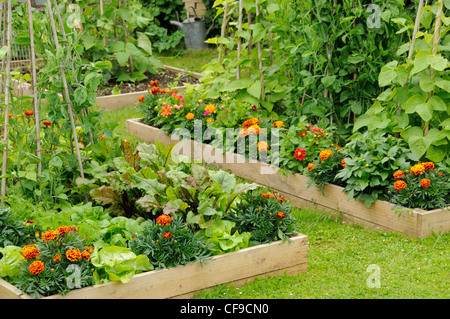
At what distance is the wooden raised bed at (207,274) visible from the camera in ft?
9.12

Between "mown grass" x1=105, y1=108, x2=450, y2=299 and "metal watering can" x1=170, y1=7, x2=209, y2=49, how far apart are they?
6.41 m

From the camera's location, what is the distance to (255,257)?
3.18m

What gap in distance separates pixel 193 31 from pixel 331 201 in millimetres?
6407

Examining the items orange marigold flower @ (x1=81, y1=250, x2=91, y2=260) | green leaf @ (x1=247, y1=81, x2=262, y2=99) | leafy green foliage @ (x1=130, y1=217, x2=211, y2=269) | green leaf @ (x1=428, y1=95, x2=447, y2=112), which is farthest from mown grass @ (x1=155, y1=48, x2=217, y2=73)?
orange marigold flower @ (x1=81, y1=250, x2=91, y2=260)

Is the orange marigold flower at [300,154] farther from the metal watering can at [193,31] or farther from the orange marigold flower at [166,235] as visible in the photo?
the metal watering can at [193,31]

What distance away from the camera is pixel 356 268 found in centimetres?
339

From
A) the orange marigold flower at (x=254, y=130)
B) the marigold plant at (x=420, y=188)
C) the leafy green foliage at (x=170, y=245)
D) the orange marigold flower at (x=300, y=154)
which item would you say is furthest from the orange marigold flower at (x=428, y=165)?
the leafy green foliage at (x=170, y=245)

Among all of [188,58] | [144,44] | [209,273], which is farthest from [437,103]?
[188,58]

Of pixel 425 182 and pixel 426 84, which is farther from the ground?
pixel 426 84

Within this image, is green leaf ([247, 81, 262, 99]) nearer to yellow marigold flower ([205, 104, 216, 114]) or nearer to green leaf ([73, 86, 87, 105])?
yellow marigold flower ([205, 104, 216, 114])

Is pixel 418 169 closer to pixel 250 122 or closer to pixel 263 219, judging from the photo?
pixel 263 219

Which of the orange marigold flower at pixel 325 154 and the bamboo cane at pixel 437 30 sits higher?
the bamboo cane at pixel 437 30

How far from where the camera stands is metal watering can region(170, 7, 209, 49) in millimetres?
9895

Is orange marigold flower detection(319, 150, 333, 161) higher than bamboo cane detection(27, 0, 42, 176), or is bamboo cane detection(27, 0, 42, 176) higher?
bamboo cane detection(27, 0, 42, 176)
